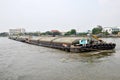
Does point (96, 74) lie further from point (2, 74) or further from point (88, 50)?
point (88, 50)

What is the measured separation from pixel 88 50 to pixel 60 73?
38.3 feet

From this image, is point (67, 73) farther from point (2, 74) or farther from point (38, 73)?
point (2, 74)

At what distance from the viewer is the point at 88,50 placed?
79.9ft

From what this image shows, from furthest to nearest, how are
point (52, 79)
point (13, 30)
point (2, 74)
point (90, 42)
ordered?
1. point (13, 30)
2. point (90, 42)
3. point (2, 74)
4. point (52, 79)

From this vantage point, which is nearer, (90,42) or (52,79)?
(52,79)

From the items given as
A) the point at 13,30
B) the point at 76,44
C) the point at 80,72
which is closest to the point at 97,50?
the point at 76,44

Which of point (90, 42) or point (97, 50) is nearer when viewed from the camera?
point (97, 50)

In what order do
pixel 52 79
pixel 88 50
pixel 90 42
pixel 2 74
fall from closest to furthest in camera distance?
pixel 52 79 < pixel 2 74 < pixel 88 50 < pixel 90 42

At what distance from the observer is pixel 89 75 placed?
40.5ft

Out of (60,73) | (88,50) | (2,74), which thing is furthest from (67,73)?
(88,50)

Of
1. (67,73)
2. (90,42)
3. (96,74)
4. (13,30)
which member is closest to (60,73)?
(67,73)

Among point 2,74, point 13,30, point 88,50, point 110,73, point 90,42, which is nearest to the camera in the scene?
point 110,73

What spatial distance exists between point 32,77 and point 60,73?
2.02 m

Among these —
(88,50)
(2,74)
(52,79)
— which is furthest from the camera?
(88,50)
